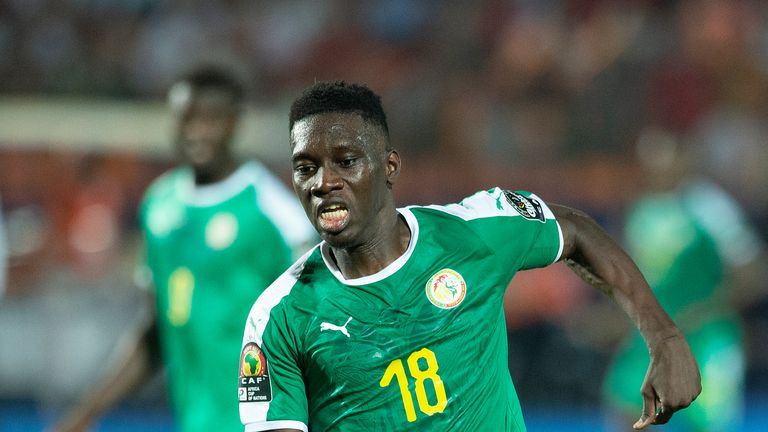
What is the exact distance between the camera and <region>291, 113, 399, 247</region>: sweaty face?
316cm

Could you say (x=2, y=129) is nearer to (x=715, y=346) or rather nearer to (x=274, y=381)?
(x=715, y=346)

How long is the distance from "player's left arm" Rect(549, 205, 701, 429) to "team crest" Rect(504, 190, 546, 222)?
0.22 ft

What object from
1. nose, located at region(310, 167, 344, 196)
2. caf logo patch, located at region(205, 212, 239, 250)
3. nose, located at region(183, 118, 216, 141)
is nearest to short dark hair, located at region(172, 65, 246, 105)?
nose, located at region(183, 118, 216, 141)

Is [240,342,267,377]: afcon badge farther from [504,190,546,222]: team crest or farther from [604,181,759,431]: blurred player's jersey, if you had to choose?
[604,181,759,431]: blurred player's jersey

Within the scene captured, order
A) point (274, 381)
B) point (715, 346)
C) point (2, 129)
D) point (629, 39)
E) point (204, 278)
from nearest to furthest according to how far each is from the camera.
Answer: point (274, 381) < point (204, 278) < point (715, 346) < point (2, 129) < point (629, 39)

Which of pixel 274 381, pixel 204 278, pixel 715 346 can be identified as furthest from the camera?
pixel 715 346

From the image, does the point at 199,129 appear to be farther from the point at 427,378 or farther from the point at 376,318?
the point at 427,378

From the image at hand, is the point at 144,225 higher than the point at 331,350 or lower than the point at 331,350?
higher

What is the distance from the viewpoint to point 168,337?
5281mm

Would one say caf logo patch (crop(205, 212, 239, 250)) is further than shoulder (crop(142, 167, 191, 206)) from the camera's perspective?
No

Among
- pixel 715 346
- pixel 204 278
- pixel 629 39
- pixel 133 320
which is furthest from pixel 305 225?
pixel 629 39

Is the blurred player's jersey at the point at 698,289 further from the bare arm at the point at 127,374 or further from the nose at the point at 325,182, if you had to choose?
the nose at the point at 325,182

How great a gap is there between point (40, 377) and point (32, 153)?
190cm

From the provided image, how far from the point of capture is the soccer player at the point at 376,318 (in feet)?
10.4
